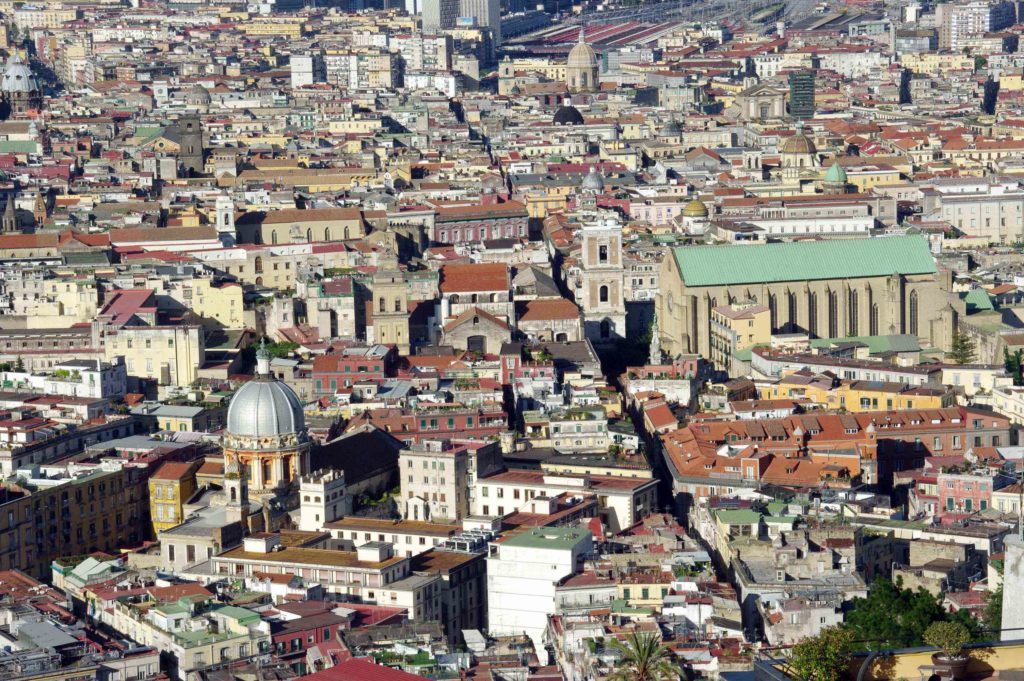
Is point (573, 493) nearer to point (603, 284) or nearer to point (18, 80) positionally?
point (603, 284)

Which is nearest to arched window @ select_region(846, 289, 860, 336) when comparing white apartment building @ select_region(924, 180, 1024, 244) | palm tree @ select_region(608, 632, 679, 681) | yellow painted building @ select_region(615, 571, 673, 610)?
white apartment building @ select_region(924, 180, 1024, 244)

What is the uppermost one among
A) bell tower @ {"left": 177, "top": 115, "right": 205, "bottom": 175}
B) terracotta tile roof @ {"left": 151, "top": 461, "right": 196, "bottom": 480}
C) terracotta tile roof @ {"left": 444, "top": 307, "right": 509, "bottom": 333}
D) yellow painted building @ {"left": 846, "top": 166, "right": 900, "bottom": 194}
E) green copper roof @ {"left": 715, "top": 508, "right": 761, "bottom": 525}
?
bell tower @ {"left": 177, "top": 115, "right": 205, "bottom": 175}

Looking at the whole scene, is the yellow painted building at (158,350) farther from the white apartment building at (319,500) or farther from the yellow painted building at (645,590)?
the yellow painted building at (645,590)

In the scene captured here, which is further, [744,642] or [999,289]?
[999,289]

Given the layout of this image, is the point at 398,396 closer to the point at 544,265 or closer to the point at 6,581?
the point at 6,581

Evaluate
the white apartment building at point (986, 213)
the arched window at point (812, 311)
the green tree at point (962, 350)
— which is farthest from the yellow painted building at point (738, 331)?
the white apartment building at point (986, 213)

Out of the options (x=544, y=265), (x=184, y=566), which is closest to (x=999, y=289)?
(x=544, y=265)

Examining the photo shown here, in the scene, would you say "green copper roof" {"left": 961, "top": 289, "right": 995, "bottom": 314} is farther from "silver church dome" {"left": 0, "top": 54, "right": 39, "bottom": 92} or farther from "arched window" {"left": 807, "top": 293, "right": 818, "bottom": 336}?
"silver church dome" {"left": 0, "top": 54, "right": 39, "bottom": 92}
